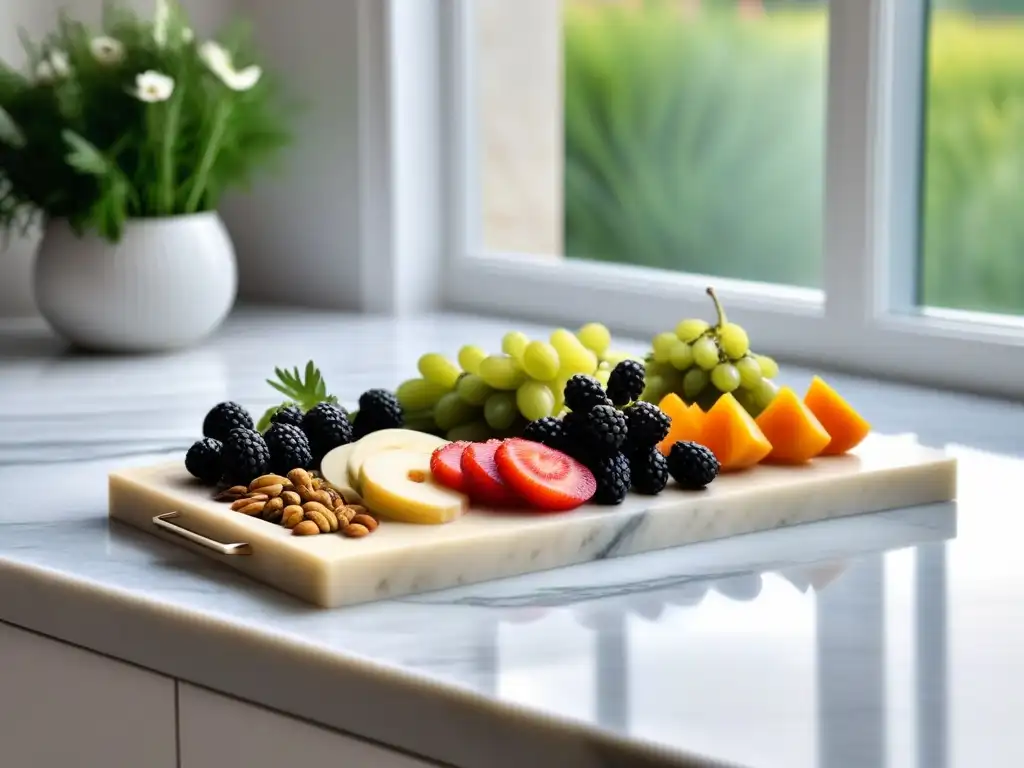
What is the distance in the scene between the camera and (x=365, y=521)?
1.10 metres

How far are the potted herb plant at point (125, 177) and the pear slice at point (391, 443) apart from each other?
802 mm

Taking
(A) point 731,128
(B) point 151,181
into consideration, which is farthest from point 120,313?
(A) point 731,128

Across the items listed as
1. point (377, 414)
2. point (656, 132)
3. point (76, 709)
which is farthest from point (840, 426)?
point (656, 132)

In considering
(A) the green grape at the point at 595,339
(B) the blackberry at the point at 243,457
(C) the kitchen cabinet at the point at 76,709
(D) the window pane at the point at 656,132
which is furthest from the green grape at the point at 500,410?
(D) the window pane at the point at 656,132

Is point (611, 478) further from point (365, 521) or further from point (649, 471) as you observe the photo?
point (365, 521)

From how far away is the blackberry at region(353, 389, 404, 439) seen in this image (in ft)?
4.43

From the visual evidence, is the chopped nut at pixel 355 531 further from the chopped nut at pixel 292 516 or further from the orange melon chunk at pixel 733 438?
the orange melon chunk at pixel 733 438

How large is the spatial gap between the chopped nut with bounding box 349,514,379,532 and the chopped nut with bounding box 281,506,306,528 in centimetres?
3

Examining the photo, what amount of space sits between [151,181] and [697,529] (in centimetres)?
106

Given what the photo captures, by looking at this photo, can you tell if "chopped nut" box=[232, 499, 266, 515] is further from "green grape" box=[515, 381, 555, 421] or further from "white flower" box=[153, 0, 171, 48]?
"white flower" box=[153, 0, 171, 48]

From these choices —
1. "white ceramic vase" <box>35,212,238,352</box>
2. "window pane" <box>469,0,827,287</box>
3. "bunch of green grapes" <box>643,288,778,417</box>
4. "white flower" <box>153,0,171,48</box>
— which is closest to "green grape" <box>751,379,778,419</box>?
"bunch of green grapes" <box>643,288,778,417</box>

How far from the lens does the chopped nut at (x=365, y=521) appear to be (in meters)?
1.10

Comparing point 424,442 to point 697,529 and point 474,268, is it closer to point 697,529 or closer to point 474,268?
point 697,529

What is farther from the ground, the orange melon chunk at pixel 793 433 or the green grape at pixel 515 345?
the green grape at pixel 515 345
